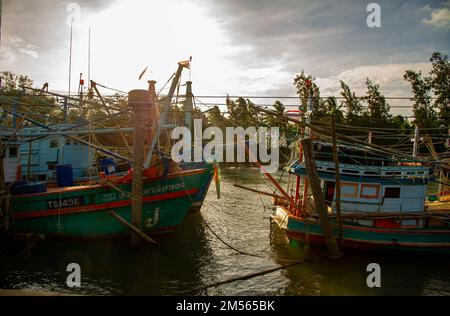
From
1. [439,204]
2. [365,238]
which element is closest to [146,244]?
[365,238]

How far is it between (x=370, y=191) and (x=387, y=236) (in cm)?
195

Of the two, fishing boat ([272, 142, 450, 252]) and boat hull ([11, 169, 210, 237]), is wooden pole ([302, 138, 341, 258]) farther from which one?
boat hull ([11, 169, 210, 237])

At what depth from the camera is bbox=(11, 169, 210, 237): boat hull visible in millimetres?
14281

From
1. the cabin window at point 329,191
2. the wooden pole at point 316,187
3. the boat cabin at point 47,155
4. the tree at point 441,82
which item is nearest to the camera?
the wooden pole at point 316,187

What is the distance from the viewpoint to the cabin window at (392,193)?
14.0 metres

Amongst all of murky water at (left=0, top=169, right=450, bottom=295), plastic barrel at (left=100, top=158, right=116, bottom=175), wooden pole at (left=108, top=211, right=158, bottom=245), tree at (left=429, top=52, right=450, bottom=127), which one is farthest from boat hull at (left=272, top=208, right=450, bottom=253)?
tree at (left=429, top=52, right=450, bottom=127)

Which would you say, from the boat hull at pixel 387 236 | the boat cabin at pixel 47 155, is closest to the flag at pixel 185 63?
the boat cabin at pixel 47 155

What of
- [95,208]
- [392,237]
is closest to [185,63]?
[95,208]

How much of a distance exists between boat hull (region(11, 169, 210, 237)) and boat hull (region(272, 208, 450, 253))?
5690 mm

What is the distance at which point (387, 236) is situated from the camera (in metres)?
13.7

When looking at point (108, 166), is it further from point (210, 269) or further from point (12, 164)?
point (210, 269)

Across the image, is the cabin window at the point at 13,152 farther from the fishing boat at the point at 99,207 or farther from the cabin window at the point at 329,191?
the cabin window at the point at 329,191

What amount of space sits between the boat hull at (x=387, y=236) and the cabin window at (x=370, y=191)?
1.31m

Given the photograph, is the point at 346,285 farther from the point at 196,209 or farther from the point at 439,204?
the point at 196,209
